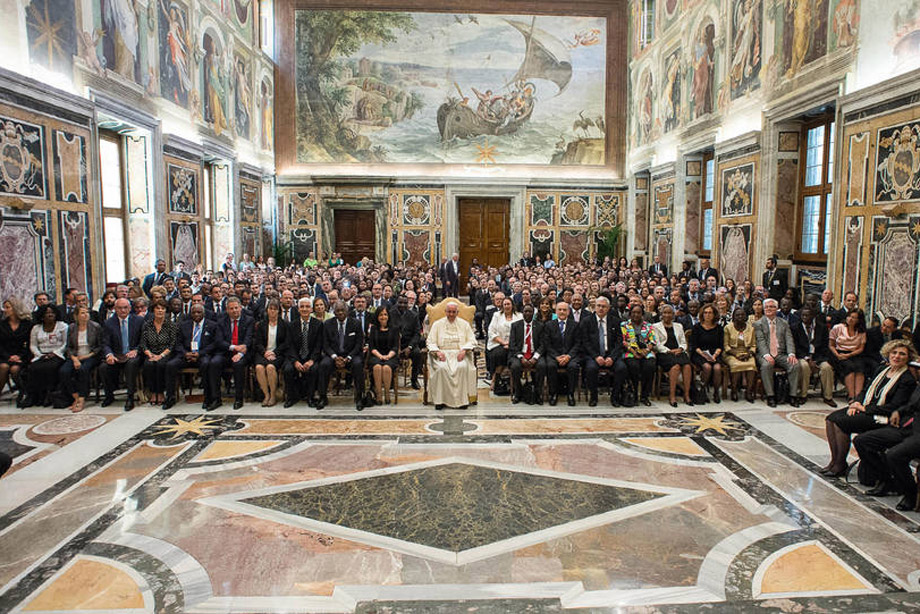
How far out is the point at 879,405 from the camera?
5027mm

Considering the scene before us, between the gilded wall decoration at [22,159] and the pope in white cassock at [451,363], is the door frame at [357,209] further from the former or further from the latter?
the pope in white cassock at [451,363]

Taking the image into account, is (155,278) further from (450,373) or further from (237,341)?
(450,373)

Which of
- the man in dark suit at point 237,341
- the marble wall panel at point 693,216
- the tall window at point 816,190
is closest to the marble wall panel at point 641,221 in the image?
the marble wall panel at point 693,216

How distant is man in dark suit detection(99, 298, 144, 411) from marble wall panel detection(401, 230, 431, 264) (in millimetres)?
14172

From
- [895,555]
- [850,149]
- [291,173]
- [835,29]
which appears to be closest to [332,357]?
[895,555]

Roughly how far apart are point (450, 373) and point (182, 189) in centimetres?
888

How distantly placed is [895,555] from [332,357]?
593 cm

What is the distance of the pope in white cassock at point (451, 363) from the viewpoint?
7625 mm

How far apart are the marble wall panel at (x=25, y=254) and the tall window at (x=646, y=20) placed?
686 inches

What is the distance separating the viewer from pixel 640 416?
7.20 metres

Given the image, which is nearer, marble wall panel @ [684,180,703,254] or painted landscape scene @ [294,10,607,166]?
marble wall panel @ [684,180,703,254]

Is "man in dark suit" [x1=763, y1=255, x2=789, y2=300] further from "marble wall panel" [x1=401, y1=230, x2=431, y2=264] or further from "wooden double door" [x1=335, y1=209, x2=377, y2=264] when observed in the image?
"wooden double door" [x1=335, y1=209, x2=377, y2=264]

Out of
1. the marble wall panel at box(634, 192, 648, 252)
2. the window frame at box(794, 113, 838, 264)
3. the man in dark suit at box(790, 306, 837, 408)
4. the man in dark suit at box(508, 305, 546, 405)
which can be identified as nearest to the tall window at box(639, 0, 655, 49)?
the marble wall panel at box(634, 192, 648, 252)

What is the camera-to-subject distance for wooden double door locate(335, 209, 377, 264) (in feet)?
71.8
